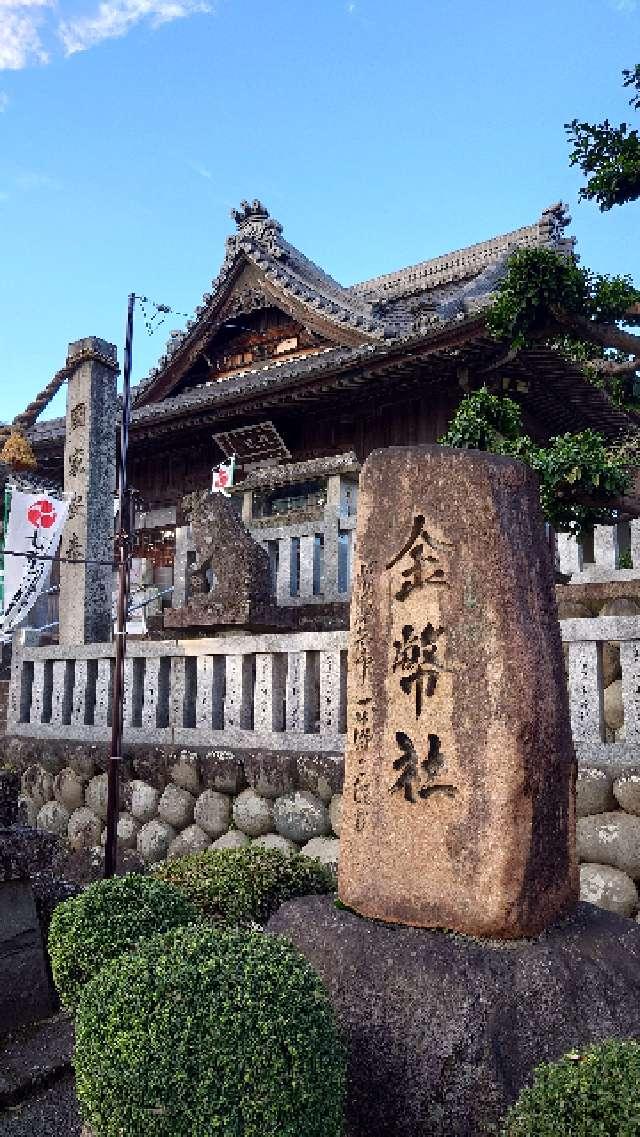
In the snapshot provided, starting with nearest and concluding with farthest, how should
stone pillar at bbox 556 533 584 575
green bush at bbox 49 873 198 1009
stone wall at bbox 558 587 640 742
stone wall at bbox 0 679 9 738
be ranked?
green bush at bbox 49 873 198 1009 → stone wall at bbox 558 587 640 742 → stone pillar at bbox 556 533 584 575 → stone wall at bbox 0 679 9 738

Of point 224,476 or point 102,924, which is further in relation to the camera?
point 224,476

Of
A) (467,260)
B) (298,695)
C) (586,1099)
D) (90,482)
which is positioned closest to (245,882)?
(298,695)

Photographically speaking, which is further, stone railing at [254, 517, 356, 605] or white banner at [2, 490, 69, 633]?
white banner at [2, 490, 69, 633]

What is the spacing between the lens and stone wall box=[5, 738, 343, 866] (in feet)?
21.2

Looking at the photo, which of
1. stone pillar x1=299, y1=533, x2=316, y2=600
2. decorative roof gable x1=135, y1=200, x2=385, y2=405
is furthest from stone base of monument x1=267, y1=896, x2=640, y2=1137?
decorative roof gable x1=135, y1=200, x2=385, y2=405

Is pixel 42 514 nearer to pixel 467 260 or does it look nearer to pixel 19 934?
pixel 19 934

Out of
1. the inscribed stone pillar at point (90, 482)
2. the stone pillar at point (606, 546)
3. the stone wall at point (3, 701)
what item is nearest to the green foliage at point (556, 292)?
the stone pillar at point (606, 546)

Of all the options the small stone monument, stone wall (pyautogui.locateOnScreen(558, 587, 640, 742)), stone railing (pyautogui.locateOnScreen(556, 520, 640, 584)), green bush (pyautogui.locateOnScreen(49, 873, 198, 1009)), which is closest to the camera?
green bush (pyautogui.locateOnScreen(49, 873, 198, 1009))

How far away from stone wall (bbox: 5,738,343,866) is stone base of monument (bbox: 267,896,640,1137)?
292cm

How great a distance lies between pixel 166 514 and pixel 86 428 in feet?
22.1

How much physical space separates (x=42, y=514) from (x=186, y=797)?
16.0ft

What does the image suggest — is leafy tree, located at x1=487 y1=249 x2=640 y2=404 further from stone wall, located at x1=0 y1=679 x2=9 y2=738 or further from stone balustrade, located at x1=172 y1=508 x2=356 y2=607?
stone wall, located at x1=0 y1=679 x2=9 y2=738

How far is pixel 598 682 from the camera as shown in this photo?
17.9ft

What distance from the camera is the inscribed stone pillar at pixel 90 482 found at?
10.7 metres
